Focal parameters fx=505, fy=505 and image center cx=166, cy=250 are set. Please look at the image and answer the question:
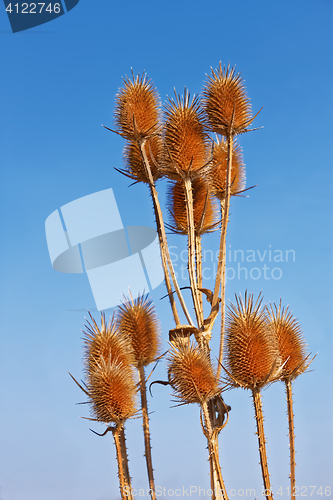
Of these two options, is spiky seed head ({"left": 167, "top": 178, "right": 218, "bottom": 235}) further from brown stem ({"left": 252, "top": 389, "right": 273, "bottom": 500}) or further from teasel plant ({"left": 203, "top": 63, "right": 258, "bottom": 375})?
brown stem ({"left": 252, "top": 389, "right": 273, "bottom": 500})

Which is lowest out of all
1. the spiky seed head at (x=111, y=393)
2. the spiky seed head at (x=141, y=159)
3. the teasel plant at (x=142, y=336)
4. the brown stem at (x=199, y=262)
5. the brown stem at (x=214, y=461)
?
the brown stem at (x=214, y=461)

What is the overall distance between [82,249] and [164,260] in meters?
1.97

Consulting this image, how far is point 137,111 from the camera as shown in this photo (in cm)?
686

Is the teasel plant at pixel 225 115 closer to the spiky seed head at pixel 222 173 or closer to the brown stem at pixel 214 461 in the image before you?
the spiky seed head at pixel 222 173

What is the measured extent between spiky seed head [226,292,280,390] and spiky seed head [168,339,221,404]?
0.87 feet

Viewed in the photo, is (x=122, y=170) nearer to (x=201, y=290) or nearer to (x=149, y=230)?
(x=149, y=230)

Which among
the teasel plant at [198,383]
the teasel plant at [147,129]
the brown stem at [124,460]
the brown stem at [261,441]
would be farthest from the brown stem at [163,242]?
the brown stem at [124,460]

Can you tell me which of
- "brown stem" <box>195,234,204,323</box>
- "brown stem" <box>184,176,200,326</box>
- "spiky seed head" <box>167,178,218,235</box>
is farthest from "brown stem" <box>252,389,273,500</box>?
"spiky seed head" <box>167,178,218,235</box>

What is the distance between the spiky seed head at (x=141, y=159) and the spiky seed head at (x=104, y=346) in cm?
228

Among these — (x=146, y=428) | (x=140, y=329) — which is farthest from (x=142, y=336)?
(x=146, y=428)

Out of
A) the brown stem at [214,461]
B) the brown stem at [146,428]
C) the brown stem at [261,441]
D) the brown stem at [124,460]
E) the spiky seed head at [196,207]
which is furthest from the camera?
the spiky seed head at [196,207]

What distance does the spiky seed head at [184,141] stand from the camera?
21.6ft

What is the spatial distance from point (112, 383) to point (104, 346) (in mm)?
575

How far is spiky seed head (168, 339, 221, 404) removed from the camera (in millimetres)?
5535
